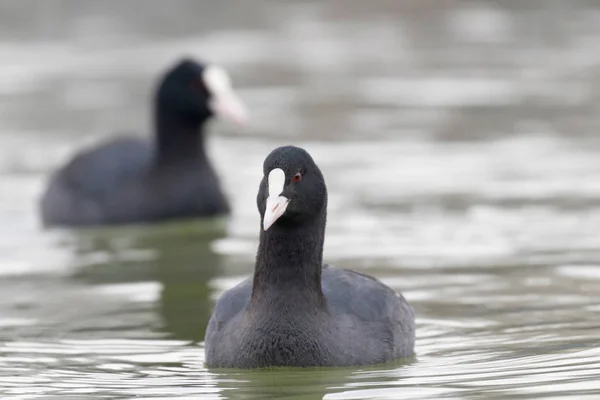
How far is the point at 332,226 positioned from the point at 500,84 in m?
8.10

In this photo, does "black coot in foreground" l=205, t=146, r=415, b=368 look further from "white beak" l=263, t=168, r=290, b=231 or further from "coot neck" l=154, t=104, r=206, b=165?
"coot neck" l=154, t=104, r=206, b=165

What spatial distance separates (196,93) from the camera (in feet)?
41.3

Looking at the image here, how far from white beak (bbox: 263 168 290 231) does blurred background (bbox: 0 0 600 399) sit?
2.31ft

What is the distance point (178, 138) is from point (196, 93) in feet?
1.29

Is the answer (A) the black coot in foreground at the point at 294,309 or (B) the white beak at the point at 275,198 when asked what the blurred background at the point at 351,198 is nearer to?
(A) the black coot in foreground at the point at 294,309

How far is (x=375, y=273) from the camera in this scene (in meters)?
9.62

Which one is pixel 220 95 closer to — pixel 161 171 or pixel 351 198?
pixel 161 171

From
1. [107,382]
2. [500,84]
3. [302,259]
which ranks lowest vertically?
[107,382]

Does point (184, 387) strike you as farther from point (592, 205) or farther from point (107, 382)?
point (592, 205)

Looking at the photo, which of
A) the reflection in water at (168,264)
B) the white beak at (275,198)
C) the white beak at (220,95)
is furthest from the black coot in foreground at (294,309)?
the white beak at (220,95)

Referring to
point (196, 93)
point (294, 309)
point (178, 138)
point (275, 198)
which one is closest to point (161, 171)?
point (178, 138)

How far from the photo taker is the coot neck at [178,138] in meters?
12.6

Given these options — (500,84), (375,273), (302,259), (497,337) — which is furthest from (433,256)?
(500,84)

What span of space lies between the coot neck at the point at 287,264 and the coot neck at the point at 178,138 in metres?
5.57
